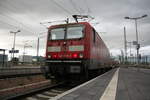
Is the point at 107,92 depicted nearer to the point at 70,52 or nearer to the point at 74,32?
the point at 70,52

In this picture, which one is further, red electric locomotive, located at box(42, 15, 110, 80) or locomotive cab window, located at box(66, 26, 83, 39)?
locomotive cab window, located at box(66, 26, 83, 39)

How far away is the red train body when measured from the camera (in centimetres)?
891

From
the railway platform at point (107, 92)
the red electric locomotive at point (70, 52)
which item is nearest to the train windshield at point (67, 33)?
the red electric locomotive at point (70, 52)

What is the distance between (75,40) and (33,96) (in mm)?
3974

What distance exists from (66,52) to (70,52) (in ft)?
0.84

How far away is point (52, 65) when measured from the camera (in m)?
9.45

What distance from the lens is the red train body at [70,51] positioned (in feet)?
29.2

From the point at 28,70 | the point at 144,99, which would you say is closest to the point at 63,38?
the point at 144,99

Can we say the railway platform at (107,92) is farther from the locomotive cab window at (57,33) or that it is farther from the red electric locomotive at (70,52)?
the locomotive cab window at (57,33)

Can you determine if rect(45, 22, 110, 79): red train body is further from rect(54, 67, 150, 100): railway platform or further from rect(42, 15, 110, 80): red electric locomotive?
rect(54, 67, 150, 100): railway platform

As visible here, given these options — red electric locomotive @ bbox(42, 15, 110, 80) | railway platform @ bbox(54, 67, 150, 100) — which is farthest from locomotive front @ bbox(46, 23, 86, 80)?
railway platform @ bbox(54, 67, 150, 100)

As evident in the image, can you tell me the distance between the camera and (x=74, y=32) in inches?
382

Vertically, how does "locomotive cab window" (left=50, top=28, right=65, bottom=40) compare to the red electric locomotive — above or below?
above

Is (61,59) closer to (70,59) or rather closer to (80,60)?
(70,59)
